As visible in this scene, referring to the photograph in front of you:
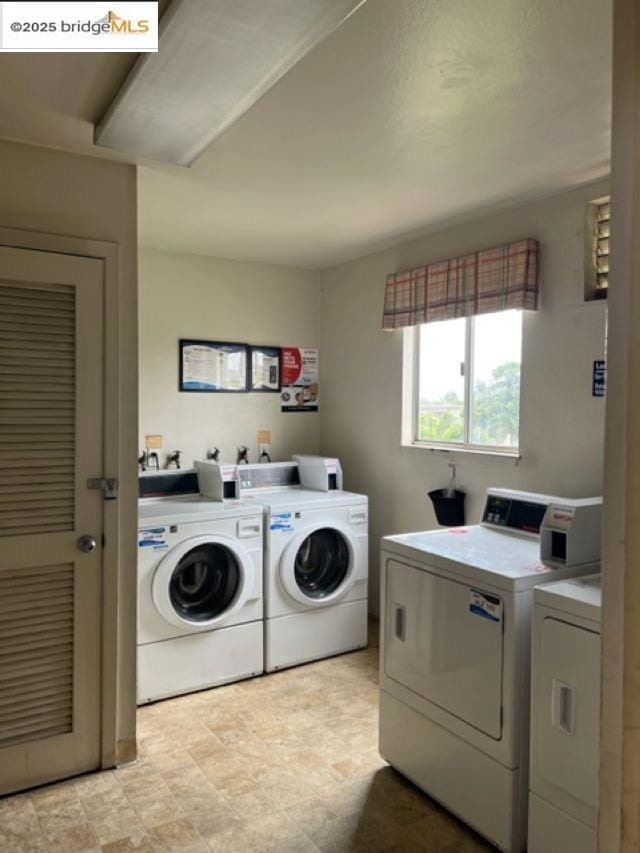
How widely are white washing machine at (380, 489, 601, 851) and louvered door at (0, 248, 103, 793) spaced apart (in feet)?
4.03

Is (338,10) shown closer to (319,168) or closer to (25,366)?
(319,168)

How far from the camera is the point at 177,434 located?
13.3 ft

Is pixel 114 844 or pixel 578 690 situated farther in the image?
pixel 114 844

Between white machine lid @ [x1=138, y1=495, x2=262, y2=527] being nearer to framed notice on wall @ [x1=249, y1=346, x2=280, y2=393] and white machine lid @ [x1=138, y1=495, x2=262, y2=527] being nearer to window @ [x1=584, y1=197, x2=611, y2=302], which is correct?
framed notice on wall @ [x1=249, y1=346, x2=280, y2=393]

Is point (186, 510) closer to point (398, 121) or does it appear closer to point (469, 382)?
point (469, 382)

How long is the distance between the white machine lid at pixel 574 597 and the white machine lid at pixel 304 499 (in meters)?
1.70

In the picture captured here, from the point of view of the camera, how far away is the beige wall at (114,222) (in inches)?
91.9

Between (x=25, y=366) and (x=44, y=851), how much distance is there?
1677mm

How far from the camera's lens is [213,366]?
13.7 feet

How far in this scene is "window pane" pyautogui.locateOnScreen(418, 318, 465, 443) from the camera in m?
3.62

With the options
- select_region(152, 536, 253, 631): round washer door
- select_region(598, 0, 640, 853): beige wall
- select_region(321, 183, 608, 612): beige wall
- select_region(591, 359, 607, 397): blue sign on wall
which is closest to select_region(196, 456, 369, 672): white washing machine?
select_region(152, 536, 253, 631): round washer door

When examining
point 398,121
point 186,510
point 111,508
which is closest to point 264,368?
point 186,510

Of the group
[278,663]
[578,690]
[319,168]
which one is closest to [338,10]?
[319,168]

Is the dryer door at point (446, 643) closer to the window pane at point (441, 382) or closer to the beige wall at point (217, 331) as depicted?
the window pane at point (441, 382)
